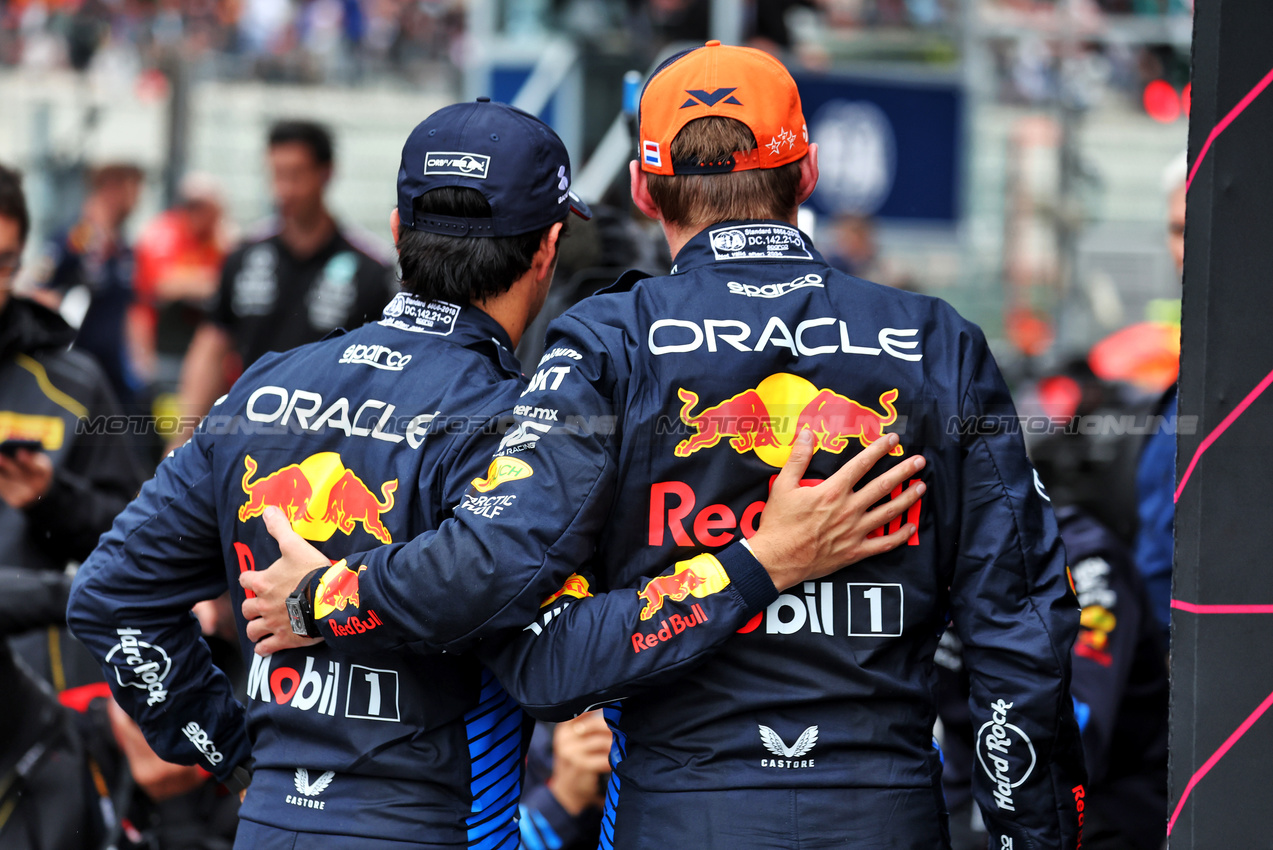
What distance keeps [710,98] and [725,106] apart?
0.03 m

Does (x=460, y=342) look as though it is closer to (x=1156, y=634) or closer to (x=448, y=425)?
(x=448, y=425)

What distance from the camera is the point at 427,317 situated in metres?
2.38

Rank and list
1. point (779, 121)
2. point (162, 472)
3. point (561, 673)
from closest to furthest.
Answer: point (561, 673) → point (779, 121) → point (162, 472)

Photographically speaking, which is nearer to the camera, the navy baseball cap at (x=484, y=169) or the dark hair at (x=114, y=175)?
the navy baseball cap at (x=484, y=169)

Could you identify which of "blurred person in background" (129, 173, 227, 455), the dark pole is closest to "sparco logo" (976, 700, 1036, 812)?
the dark pole

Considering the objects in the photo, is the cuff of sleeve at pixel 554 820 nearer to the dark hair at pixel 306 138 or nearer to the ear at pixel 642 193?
the ear at pixel 642 193

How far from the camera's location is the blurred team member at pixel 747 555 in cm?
211

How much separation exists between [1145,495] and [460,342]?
2.85m

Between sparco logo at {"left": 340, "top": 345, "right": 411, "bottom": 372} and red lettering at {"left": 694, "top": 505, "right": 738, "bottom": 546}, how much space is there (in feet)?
1.88

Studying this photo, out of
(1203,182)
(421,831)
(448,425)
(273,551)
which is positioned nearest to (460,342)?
(448,425)

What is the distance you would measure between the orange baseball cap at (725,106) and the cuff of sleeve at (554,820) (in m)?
1.47

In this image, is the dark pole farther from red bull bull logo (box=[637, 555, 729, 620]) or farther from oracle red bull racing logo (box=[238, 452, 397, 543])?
oracle red bull racing logo (box=[238, 452, 397, 543])

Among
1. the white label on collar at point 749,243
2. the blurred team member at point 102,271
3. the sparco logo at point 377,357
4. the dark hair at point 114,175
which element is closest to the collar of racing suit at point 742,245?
the white label on collar at point 749,243

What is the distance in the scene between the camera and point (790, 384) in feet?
7.15
